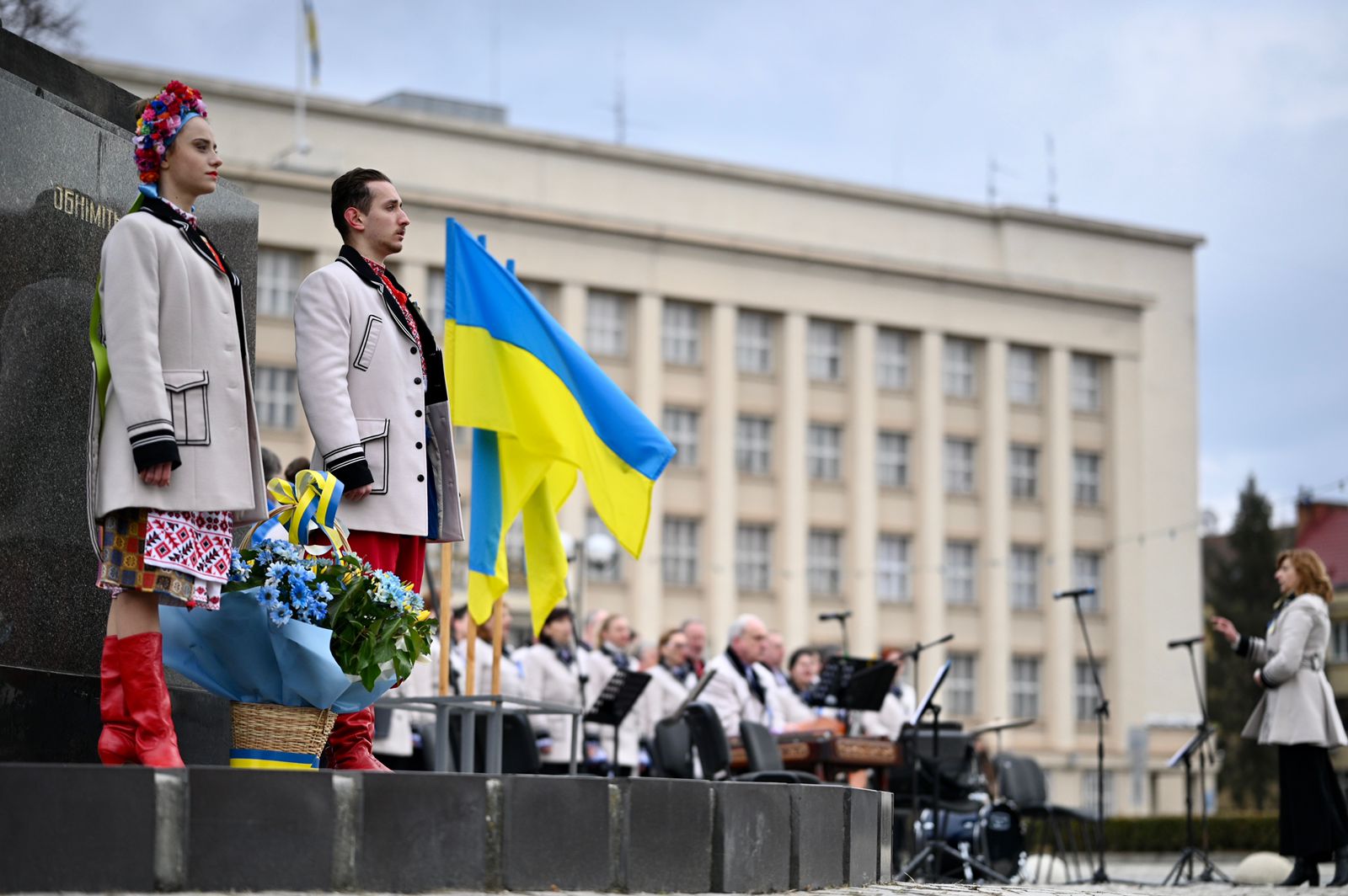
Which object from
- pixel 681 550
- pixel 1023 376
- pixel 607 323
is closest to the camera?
pixel 607 323

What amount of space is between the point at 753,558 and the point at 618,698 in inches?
1585

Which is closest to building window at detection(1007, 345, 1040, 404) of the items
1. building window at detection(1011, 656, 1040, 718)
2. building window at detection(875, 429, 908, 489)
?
building window at detection(875, 429, 908, 489)

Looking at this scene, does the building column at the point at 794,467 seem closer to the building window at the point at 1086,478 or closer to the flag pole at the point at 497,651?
the building window at the point at 1086,478

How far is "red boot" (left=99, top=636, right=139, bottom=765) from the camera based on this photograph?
612cm

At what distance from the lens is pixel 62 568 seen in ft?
22.7

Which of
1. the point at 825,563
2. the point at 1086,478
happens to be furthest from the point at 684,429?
the point at 1086,478

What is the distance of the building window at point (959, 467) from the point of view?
57.2 meters

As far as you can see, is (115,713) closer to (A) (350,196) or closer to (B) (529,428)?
(A) (350,196)

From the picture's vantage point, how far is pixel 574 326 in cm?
5038

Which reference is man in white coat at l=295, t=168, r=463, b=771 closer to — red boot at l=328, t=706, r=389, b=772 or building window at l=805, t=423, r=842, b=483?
red boot at l=328, t=706, r=389, b=772

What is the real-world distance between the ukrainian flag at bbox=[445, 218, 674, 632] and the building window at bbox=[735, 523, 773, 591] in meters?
Result: 42.3

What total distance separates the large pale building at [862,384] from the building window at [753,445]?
7cm

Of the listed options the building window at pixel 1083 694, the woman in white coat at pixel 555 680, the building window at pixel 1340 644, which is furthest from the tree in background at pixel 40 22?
the building window at pixel 1340 644

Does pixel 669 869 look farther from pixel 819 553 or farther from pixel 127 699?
pixel 819 553
